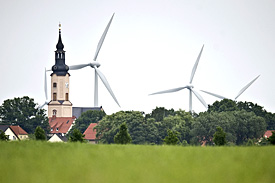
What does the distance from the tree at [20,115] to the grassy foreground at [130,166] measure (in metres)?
166

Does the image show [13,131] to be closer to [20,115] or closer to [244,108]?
[20,115]

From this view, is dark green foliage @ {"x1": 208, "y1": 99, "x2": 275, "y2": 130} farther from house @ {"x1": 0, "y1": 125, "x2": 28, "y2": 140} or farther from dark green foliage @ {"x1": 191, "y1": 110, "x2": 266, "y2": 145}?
house @ {"x1": 0, "y1": 125, "x2": 28, "y2": 140}

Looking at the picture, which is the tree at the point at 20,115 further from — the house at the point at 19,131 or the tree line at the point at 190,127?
the tree line at the point at 190,127

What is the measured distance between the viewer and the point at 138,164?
85.4ft

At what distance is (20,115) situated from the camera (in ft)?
644

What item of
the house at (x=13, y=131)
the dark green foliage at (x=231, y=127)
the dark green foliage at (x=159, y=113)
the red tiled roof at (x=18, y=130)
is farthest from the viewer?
the red tiled roof at (x=18, y=130)

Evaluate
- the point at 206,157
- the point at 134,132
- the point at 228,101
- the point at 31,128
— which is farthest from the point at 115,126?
the point at 206,157

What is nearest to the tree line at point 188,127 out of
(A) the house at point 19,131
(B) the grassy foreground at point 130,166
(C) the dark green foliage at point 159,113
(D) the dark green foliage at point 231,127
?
(D) the dark green foliage at point 231,127

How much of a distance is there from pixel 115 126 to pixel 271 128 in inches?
2030

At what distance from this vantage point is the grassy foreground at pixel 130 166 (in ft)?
73.2

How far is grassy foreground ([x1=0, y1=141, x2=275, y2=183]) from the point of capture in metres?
22.3

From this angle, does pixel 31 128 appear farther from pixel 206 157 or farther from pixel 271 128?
pixel 206 157

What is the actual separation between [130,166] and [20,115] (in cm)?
17338

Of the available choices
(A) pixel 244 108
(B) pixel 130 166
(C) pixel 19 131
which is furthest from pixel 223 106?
(B) pixel 130 166
